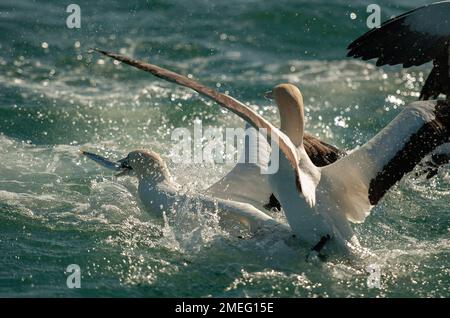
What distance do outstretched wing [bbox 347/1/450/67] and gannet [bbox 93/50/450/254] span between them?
5.42 ft

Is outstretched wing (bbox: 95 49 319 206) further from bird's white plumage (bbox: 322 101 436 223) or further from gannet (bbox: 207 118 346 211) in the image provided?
gannet (bbox: 207 118 346 211)

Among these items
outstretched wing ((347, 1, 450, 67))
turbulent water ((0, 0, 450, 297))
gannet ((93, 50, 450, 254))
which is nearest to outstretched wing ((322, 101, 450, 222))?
gannet ((93, 50, 450, 254))

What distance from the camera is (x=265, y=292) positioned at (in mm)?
6938

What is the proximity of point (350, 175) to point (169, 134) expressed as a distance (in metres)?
4.39

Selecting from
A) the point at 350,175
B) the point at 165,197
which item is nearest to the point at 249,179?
the point at 165,197

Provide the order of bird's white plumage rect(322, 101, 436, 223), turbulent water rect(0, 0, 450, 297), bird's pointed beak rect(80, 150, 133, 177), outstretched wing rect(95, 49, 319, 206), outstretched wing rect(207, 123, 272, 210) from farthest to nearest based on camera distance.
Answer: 1. bird's pointed beak rect(80, 150, 133, 177)
2. outstretched wing rect(207, 123, 272, 210)
3. bird's white plumage rect(322, 101, 436, 223)
4. turbulent water rect(0, 0, 450, 297)
5. outstretched wing rect(95, 49, 319, 206)

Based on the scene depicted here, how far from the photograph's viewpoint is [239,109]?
6.22 metres

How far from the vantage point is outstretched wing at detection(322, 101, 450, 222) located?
7348mm

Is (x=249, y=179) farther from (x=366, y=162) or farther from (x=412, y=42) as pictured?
(x=412, y=42)

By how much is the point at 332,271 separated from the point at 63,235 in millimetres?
2346

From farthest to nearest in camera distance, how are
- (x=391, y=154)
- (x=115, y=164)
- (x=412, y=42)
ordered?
(x=412, y=42), (x=115, y=164), (x=391, y=154)

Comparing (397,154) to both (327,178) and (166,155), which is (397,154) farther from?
(166,155)

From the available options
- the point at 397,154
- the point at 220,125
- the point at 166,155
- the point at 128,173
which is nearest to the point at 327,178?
the point at 397,154
